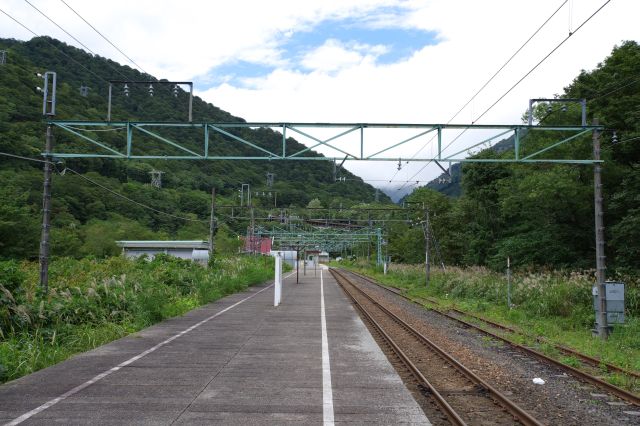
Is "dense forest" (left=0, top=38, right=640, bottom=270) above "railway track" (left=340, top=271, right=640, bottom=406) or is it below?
above

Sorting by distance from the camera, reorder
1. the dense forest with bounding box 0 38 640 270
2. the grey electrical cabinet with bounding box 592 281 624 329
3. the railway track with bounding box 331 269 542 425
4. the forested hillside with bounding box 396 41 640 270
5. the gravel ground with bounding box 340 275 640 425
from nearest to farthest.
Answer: the railway track with bounding box 331 269 542 425
the gravel ground with bounding box 340 275 640 425
the grey electrical cabinet with bounding box 592 281 624 329
the forested hillside with bounding box 396 41 640 270
the dense forest with bounding box 0 38 640 270

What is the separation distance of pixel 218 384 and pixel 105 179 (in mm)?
63941

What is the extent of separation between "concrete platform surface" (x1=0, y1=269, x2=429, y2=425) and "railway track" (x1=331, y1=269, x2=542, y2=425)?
0.50m

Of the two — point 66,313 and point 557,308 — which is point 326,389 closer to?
point 66,313

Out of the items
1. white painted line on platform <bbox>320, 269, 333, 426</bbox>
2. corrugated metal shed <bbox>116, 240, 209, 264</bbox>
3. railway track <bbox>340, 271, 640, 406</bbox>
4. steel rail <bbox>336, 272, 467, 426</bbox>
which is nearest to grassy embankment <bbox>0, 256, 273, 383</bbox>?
white painted line on platform <bbox>320, 269, 333, 426</bbox>

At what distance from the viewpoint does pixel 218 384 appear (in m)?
8.88

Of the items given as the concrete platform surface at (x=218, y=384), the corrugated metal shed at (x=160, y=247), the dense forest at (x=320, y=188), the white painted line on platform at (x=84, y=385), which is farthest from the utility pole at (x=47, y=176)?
the corrugated metal shed at (x=160, y=247)

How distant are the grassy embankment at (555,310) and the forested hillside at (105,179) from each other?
36.8 feet

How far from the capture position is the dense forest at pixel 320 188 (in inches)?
1270

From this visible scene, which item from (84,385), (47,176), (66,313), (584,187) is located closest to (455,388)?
(84,385)

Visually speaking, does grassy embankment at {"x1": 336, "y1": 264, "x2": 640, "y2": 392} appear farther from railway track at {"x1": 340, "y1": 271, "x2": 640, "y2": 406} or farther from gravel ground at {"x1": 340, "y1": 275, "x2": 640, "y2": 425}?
gravel ground at {"x1": 340, "y1": 275, "x2": 640, "y2": 425}

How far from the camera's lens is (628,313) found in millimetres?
18062

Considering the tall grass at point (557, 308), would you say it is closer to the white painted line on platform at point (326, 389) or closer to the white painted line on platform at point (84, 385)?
the white painted line on platform at point (326, 389)

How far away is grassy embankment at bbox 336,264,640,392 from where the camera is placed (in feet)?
43.2
